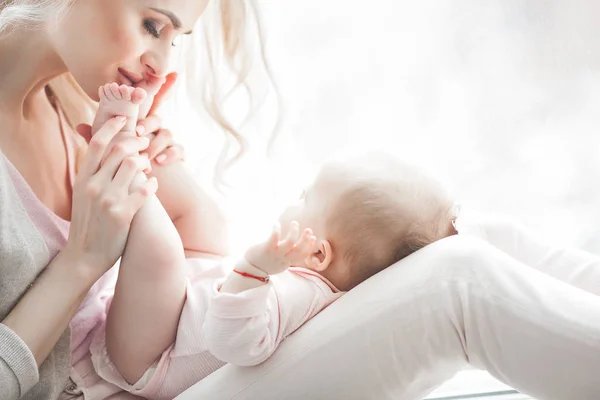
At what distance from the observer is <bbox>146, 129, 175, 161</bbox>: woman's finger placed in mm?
1214

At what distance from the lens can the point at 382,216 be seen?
1.11m

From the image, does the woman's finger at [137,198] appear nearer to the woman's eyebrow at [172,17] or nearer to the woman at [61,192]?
the woman at [61,192]

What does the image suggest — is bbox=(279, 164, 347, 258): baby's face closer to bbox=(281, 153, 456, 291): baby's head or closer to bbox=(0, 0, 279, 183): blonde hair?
bbox=(281, 153, 456, 291): baby's head

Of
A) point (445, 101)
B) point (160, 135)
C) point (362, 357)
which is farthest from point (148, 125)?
point (445, 101)

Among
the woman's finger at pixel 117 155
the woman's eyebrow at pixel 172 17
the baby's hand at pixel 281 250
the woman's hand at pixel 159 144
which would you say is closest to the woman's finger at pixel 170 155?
the woman's hand at pixel 159 144

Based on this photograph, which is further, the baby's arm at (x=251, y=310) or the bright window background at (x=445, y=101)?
the bright window background at (x=445, y=101)

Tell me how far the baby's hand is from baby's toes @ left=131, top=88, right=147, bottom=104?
31 cm

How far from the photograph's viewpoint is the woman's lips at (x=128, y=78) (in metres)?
1.13

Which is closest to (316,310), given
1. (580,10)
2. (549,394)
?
(549,394)

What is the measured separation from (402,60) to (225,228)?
54 cm

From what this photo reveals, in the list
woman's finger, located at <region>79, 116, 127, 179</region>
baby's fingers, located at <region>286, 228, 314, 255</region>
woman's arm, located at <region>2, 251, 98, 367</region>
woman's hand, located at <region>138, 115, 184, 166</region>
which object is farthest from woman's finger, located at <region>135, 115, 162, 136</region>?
baby's fingers, located at <region>286, 228, 314, 255</region>

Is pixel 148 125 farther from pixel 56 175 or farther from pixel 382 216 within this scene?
pixel 382 216

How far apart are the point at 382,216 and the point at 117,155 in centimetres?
41

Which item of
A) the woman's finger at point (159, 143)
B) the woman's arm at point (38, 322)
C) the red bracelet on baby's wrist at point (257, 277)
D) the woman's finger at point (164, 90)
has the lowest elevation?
the woman's arm at point (38, 322)
